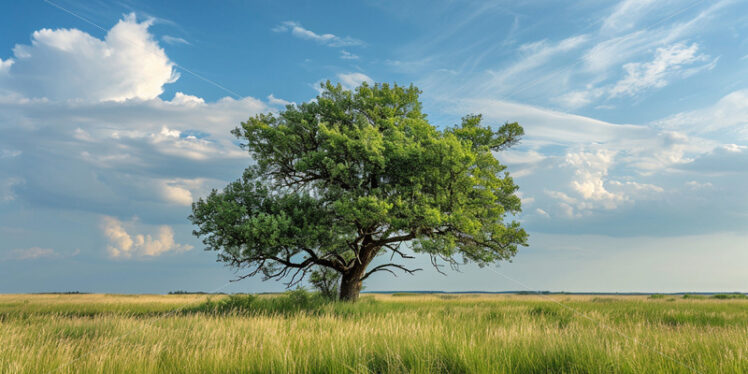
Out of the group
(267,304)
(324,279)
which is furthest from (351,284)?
(267,304)

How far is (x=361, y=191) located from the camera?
18.1 meters

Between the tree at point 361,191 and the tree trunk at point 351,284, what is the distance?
0.16 ft

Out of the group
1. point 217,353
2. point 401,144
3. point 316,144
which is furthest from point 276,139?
point 217,353

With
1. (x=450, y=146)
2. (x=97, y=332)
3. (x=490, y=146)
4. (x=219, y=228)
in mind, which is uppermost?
(x=490, y=146)

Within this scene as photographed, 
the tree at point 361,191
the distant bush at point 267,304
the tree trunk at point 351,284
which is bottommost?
the distant bush at point 267,304

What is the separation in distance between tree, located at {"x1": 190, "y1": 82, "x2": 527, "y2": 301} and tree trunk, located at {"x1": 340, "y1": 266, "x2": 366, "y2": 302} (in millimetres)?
50

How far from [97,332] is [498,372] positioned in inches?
380

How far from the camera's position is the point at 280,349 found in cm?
674

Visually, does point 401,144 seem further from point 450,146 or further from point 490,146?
point 490,146

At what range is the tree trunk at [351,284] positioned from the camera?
21094 mm

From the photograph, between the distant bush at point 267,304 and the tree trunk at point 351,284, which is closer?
the distant bush at point 267,304

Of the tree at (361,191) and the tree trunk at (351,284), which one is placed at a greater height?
the tree at (361,191)

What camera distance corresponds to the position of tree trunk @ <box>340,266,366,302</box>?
21094 millimetres

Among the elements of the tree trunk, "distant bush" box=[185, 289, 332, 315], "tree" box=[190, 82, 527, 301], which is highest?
"tree" box=[190, 82, 527, 301]
